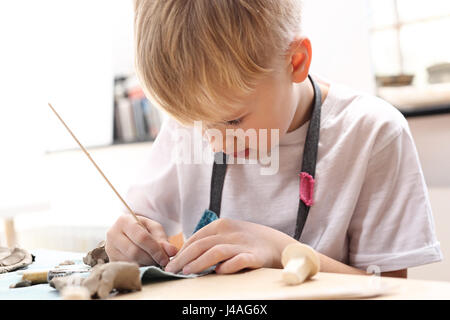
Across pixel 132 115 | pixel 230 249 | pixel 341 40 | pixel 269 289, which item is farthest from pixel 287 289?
pixel 132 115

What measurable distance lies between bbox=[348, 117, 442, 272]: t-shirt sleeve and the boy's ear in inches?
7.2

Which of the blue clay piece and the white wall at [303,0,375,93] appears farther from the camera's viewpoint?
the white wall at [303,0,375,93]

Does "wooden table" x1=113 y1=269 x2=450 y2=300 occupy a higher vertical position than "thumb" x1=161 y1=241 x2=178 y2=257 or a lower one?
higher

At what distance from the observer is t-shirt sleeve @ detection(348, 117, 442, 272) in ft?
2.64

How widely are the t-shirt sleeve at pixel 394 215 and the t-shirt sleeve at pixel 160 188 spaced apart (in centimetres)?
37

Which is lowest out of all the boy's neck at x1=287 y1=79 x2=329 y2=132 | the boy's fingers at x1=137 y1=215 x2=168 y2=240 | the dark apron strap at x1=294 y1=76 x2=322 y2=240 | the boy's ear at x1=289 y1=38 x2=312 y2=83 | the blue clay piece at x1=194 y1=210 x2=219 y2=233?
the boy's fingers at x1=137 y1=215 x2=168 y2=240

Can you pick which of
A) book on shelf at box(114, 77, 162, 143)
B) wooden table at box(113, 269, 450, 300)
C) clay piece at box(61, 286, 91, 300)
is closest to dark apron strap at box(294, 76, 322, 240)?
wooden table at box(113, 269, 450, 300)

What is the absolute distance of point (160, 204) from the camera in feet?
3.51

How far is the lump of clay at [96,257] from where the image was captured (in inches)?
30.2

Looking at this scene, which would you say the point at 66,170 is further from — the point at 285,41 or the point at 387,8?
the point at 285,41

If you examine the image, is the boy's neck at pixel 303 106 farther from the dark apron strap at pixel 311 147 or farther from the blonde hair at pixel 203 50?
the blonde hair at pixel 203 50

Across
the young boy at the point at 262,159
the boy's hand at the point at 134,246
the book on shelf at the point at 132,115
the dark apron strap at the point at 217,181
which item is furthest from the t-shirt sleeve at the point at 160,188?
the book on shelf at the point at 132,115

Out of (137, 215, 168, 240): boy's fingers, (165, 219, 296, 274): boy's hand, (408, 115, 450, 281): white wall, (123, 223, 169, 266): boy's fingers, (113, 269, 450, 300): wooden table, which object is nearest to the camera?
(113, 269, 450, 300): wooden table

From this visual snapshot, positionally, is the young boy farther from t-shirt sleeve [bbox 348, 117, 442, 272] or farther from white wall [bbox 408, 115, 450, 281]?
white wall [bbox 408, 115, 450, 281]
